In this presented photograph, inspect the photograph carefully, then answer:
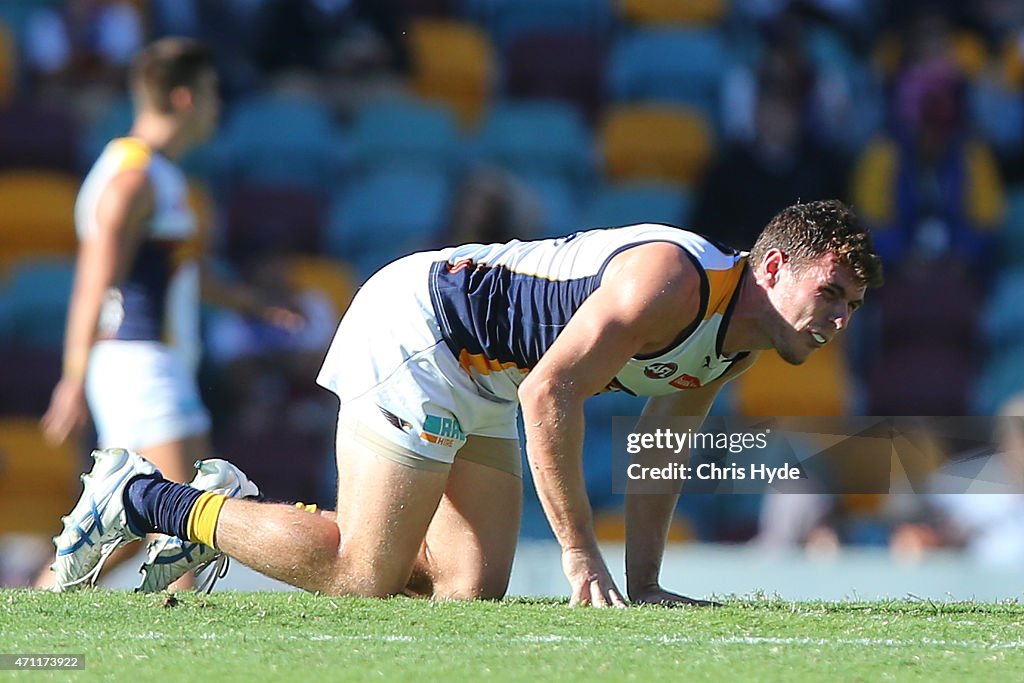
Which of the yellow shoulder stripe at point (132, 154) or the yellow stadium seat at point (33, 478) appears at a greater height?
the yellow shoulder stripe at point (132, 154)

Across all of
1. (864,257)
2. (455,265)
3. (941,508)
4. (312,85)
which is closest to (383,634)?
(455,265)

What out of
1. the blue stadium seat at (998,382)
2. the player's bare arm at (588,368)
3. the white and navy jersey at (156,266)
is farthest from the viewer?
the blue stadium seat at (998,382)

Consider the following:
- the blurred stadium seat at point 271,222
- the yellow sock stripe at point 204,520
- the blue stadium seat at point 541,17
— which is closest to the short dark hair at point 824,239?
→ the yellow sock stripe at point 204,520

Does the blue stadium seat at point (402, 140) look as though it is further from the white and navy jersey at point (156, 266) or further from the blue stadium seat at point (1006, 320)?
the white and navy jersey at point (156, 266)

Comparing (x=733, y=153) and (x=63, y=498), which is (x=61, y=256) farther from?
(x=733, y=153)

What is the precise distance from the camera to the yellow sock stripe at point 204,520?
5133 mm

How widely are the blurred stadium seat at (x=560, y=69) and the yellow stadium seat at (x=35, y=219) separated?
3392 millimetres

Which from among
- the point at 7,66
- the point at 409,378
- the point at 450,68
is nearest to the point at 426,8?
the point at 450,68

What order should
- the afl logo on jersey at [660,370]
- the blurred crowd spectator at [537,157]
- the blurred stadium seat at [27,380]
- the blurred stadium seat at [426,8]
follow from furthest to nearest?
the blurred stadium seat at [426,8] → the blurred crowd spectator at [537,157] → the blurred stadium seat at [27,380] → the afl logo on jersey at [660,370]

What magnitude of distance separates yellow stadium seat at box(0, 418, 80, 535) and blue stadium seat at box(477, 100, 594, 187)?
362cm

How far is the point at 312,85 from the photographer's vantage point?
11523 mm

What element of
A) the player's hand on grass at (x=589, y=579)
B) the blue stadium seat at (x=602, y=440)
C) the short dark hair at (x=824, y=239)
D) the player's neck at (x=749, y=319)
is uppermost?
the short dark hair at (x=824, y=239)

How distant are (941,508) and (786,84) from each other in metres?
3.61

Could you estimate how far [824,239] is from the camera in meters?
4.59
